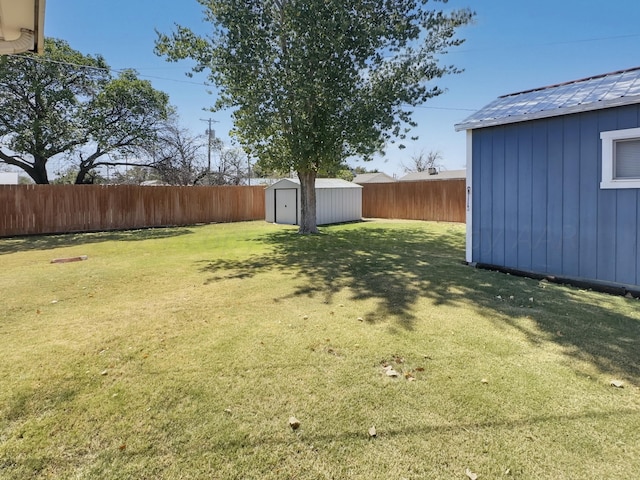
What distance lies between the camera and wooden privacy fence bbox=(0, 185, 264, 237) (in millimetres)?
12273

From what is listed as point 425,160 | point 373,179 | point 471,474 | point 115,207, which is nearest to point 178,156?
point 115,207

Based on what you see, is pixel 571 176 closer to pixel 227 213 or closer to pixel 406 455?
pixel 406 455

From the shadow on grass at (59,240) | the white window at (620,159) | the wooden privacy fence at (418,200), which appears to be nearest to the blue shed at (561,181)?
the white window at (620,159)

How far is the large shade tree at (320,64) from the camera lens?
30.3 ft

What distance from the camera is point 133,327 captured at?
3754mm

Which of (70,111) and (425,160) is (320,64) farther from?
(425,160)

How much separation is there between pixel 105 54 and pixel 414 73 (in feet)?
41.7

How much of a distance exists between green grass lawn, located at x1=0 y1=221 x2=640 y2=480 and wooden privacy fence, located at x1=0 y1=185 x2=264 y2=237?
8.92 m

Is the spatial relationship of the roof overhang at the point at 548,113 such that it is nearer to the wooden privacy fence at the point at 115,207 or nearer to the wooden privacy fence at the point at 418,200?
the wooden privacy fence at the point at 418,200

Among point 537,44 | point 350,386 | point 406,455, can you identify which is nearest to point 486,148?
point 350,386

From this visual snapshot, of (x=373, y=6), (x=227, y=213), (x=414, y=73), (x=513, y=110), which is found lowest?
(x=227, y=213)

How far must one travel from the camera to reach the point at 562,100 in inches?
214

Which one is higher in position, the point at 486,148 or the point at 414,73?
the point at 414,73

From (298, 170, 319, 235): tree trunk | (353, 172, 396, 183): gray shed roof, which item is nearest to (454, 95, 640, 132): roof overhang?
(298, 170, 319, 235): tree trunk
